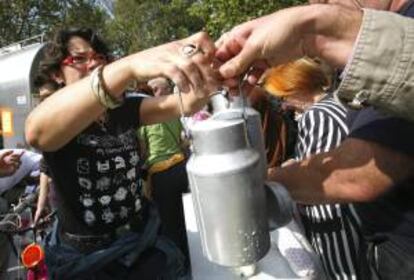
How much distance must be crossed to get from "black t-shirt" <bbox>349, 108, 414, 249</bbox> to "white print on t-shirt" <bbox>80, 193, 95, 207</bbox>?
109 cm

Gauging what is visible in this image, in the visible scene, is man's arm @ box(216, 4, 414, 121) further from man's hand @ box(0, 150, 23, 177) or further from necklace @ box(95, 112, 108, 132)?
man's hand @ box(0, 150, 23, 177)

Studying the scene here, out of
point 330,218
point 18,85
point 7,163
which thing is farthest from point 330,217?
point 18,85

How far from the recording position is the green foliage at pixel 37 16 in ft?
73.0

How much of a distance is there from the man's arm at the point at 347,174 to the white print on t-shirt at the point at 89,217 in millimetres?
903

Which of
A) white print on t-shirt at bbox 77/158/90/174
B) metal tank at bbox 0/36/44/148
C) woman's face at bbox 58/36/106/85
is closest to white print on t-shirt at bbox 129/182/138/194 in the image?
white print on t-shirt at bbox 77/158/90/174

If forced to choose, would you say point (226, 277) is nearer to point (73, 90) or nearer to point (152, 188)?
point (73, 90)

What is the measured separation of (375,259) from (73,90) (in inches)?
40.4

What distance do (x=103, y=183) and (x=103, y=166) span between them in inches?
2.7

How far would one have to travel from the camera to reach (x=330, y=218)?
6.86ft

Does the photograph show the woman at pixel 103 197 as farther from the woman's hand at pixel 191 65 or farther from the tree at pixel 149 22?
the tree at pixel 149 22

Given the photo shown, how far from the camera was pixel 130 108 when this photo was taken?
242 centimetres

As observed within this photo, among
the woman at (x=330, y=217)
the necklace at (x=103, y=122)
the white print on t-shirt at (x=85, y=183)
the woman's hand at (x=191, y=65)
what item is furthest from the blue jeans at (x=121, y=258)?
the woman's hand at (x=191, y=65)

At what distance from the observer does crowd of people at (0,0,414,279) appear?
130cm

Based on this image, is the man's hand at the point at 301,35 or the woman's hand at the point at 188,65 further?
the woman's hand at the point at 188,65
